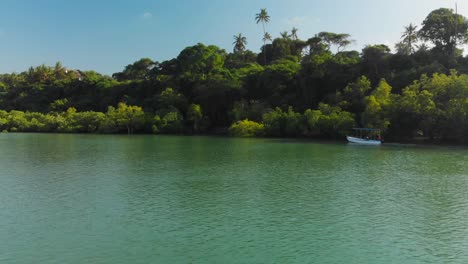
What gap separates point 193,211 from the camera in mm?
18875

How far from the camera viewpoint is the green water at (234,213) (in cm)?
1352

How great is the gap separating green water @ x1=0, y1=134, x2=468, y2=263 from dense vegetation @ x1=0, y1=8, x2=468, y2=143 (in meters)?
24.2

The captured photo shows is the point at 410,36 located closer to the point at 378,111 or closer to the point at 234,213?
the point at 378,111

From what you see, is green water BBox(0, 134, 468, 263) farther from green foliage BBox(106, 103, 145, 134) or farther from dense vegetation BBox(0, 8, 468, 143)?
green foliage BBox(106, 103, 145, 134)

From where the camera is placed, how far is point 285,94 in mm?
80750

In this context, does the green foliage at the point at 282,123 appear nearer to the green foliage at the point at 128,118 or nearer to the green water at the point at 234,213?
the green foliage at the point at 128,118

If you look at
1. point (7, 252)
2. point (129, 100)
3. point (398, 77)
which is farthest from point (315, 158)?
point (129, 100)

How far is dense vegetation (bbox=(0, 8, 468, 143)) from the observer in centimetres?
5722

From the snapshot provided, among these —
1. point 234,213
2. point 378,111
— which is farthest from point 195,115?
point 234,213

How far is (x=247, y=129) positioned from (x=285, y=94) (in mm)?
12427

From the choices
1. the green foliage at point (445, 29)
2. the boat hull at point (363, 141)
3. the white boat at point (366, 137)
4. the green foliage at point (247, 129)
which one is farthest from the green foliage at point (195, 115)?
the green foliage at point (445, 29)

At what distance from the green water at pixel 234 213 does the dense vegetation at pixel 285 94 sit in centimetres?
2418

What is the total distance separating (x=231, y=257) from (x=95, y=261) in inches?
159

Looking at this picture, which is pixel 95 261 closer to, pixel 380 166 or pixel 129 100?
pixel 380 166
